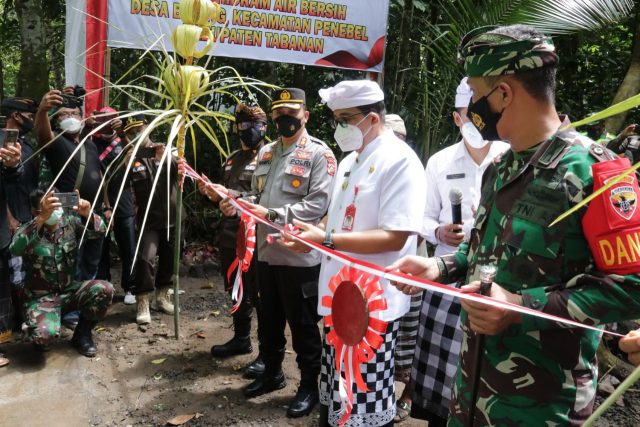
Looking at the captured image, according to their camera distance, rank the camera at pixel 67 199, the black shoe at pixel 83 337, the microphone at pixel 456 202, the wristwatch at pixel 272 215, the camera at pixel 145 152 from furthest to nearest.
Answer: the camera at pixel 145 152, the black shoe at pixel 83 337, the camera at pixel 67 199, the wristwatch at pixel 272 215, the microphone at pixel 456 202

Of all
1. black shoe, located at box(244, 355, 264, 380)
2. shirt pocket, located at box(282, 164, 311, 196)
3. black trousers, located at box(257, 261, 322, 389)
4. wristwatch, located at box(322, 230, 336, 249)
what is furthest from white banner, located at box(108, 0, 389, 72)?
wristwatch, located at box(322, 230, 336, 249)

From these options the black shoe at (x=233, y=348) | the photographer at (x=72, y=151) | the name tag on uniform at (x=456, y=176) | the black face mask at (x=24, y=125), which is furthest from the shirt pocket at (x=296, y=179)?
the black face mask at (x=24, y=125)

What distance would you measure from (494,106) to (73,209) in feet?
11.2

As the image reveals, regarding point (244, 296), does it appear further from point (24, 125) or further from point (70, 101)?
point (24, 125)

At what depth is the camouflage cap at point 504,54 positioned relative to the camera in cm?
149

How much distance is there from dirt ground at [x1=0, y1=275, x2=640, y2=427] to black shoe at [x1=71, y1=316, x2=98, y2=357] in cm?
7

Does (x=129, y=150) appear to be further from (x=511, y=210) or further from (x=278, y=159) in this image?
(x=511, y=210)

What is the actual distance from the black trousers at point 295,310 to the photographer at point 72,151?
5.80 feet

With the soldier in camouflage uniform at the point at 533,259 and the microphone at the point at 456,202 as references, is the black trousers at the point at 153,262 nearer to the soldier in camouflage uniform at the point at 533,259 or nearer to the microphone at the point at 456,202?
the microphone at the point at 456,202

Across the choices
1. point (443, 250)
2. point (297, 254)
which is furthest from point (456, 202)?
point (297, 254)

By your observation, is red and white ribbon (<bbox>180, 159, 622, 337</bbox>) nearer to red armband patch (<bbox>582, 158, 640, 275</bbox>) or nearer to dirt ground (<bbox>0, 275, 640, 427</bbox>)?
red armband patch (<bbox>582, 158, 640, 275</bbox>)

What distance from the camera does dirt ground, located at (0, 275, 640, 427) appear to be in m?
3.42

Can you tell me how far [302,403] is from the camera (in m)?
3.46

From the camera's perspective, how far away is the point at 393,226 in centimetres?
238
